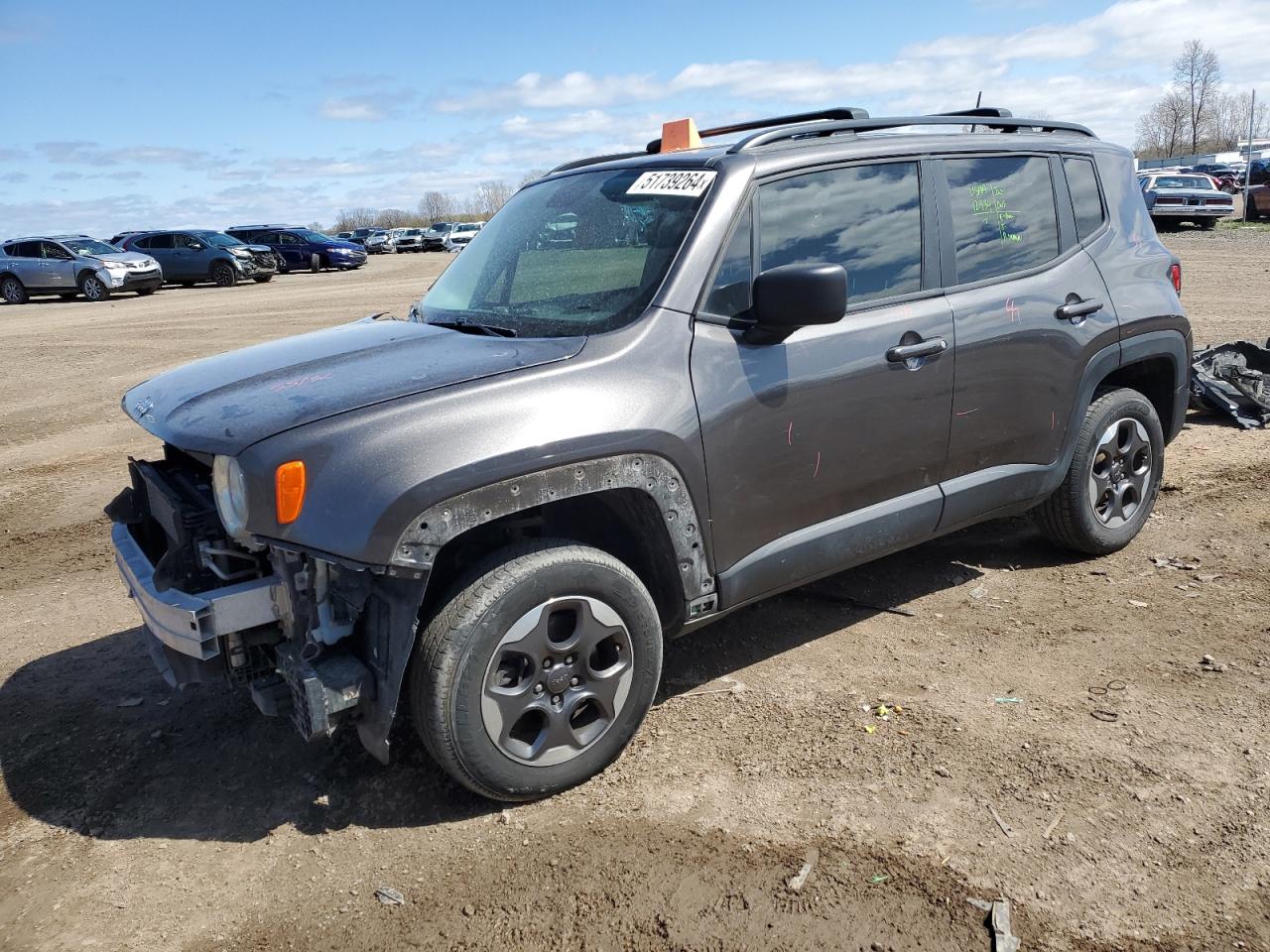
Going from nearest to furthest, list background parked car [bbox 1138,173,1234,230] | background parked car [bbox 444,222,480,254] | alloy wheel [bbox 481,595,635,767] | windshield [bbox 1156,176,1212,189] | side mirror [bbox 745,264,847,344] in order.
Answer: alloy wheel [bbox 481,595,635,767], side mirror [bbox 745,264,847,344], background parked car [bbox 1138,173,1234,230], windshield [bbox 1156,176,1212,189], background parked car [bbox 444,222,480,254]

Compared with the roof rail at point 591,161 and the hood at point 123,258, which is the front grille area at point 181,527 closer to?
the roof rail at point 591,161

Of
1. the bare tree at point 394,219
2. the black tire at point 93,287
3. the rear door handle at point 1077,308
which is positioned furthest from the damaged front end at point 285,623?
the bare tree at point 394,219

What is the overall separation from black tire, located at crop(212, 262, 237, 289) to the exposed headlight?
28.1 m

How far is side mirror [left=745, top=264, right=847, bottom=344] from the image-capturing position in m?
3.10

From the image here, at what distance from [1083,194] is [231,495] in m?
3.87

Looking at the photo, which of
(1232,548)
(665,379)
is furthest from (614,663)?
(1232,548)

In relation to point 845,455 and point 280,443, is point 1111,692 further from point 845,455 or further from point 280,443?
point 280,443

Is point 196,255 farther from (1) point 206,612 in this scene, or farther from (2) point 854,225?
(1) point 206,612

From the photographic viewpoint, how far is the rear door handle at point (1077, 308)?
4.24 meters

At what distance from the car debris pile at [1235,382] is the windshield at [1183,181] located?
26.1 meters

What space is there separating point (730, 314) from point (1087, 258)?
2.07 meters

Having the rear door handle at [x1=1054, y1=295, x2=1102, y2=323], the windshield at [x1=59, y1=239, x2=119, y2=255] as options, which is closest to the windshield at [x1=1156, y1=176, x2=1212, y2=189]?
the windshield at [x1=59, y1=239, x2=119, y2=255]

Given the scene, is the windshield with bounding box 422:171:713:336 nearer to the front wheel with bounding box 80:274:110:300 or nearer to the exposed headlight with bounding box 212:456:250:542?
the exposed headlight with bounding box 212:456:250:542

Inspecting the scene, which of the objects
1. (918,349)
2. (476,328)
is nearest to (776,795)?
(918,349)
